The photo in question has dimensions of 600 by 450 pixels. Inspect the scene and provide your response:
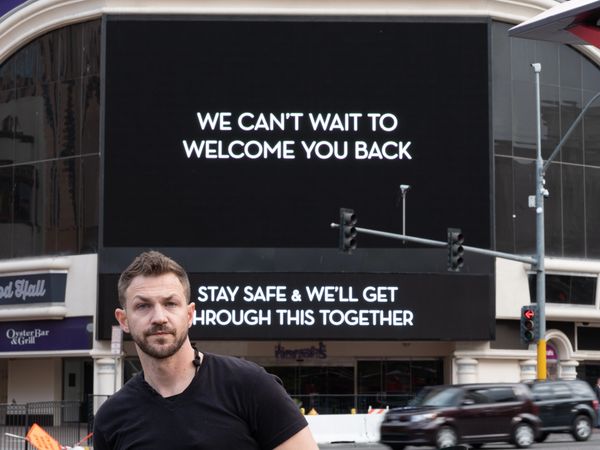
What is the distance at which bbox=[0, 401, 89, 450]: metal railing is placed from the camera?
3070 centimetres

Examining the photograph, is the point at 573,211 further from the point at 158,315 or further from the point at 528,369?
the point at 158,315

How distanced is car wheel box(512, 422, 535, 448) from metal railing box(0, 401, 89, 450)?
33.3 feet

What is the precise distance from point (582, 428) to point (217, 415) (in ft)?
99.0

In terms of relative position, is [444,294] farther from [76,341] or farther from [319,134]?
[76,341]

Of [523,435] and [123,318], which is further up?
[123,318]

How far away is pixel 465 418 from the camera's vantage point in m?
29.7

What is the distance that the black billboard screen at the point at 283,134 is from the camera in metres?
44.9

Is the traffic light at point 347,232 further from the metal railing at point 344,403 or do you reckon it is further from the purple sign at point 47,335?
the purple sign at point 47,335

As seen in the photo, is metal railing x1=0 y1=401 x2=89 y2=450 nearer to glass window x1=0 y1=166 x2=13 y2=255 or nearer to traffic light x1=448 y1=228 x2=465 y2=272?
traffic light x1=448 y1=228 x2=465 y2=272

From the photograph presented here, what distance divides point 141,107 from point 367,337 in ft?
35.5

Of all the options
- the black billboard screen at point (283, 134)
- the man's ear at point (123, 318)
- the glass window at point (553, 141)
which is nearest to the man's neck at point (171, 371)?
the man's ear at point (123, 318)

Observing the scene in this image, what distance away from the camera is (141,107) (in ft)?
149

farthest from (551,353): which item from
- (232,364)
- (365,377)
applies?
(232,364)

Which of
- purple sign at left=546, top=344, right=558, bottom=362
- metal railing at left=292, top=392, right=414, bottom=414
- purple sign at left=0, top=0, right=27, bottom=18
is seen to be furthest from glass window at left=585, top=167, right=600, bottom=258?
purple sign at left=0, top=0, right=27, bottom=18
